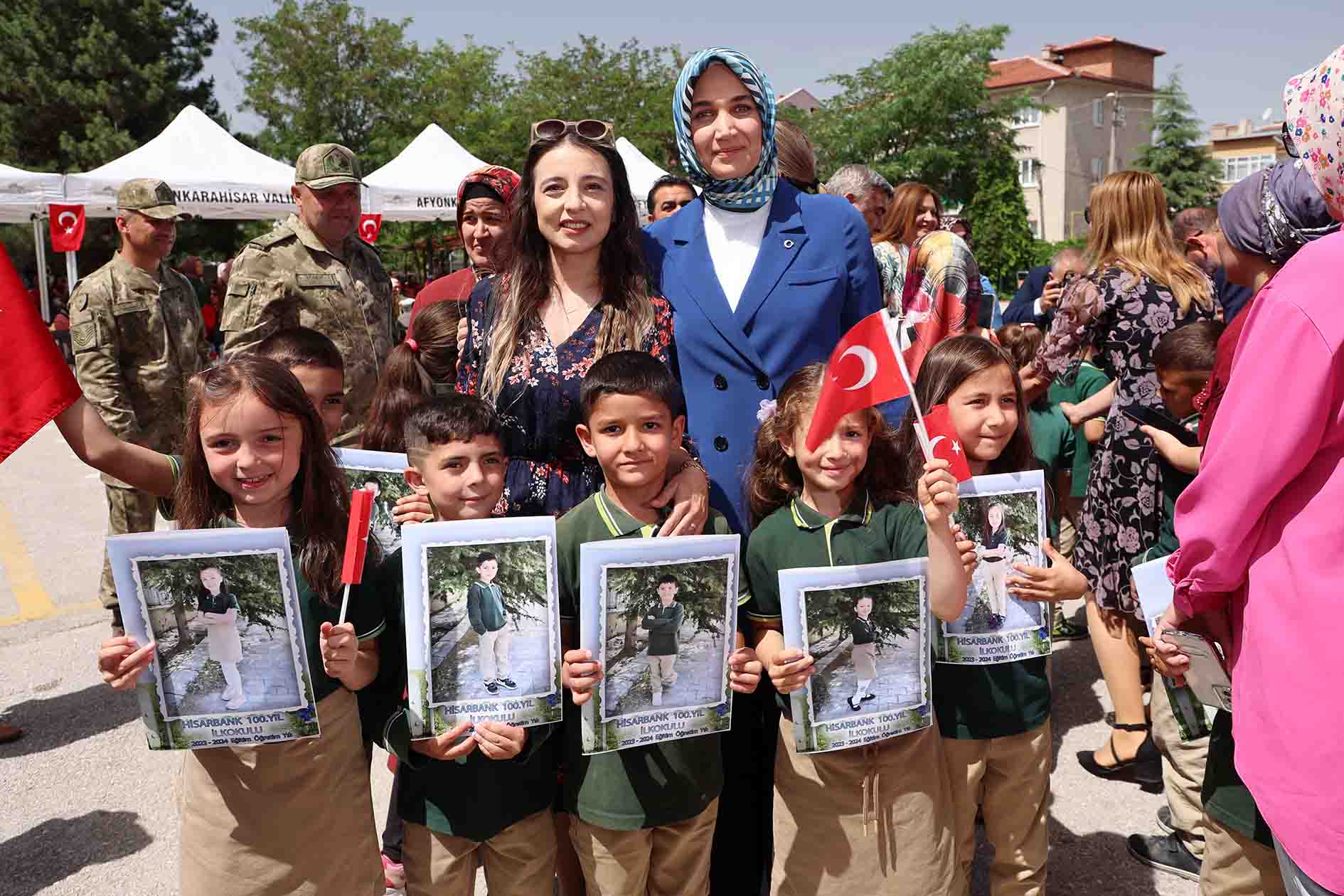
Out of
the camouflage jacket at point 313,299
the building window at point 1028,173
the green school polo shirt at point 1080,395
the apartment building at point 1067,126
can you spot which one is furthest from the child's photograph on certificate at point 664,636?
the building window at point 1028,173

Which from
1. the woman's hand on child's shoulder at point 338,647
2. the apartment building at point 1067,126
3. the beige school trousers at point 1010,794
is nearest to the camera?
the woman's hand on child's shoulder at point 338,647

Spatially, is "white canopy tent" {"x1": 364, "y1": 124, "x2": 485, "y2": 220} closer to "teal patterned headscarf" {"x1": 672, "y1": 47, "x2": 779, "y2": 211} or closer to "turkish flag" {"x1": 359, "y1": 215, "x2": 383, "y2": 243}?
"turkish flag" {"x1": 359, "y1": 215, "x2": 383, "y2": 243}

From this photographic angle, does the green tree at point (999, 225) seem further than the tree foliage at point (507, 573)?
Yes

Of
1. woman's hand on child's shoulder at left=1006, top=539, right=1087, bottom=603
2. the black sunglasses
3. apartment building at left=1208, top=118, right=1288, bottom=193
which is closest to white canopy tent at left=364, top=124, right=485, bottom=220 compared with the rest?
woman's hand on child's shoulder at left=1006, top=539, right=1087, bottom=603

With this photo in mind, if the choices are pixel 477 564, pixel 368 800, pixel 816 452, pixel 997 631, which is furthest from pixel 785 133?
pixel 368 800

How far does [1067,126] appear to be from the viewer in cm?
5947

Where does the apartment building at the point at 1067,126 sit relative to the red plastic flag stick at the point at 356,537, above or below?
above

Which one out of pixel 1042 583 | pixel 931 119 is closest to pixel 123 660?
pixel 1042 583

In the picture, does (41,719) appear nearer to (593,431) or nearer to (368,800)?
(368,800)

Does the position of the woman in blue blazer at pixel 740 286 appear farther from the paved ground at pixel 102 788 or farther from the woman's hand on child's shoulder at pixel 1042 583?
the paved ground at pixel 102 788

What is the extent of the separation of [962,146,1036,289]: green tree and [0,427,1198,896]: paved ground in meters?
35.9

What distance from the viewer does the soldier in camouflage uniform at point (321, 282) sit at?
183 inches

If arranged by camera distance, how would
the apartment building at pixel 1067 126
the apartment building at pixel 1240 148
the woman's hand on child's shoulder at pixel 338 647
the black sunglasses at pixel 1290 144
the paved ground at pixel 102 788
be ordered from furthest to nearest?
the apartment building at pixel 1240 148 < the apartment building at pixel 1067 126 < the paved ground at pixel 102 788 < the woman's hand on child's shoulder at pixel 338 647 < the black sunglasses at pixel 1290 144

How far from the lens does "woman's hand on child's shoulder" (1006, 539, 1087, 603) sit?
2504 mm
